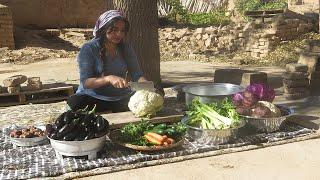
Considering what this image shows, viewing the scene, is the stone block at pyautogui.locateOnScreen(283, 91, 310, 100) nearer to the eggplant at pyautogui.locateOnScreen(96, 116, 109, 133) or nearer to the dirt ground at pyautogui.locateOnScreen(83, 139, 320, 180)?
the dirt ground at pyautogui.locateOnScreen(83, 139, 320, 180)

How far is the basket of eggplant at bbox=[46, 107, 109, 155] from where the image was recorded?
4109 mm

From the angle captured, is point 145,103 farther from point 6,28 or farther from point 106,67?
point 6,28

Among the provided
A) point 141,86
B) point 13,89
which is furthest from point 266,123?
point 13,89

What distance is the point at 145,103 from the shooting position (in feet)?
15.4

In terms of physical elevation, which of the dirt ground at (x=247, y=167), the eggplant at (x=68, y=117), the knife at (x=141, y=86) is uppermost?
the knife at (x=141, y=86)

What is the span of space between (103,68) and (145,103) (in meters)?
0.75

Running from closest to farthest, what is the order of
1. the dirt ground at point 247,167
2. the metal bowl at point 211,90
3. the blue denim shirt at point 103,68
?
the dirt ground at point 247,167, the blue denim shirt at point 103,68, the metal bowl at point 211,90

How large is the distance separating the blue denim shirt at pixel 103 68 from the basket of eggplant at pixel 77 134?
0.83m

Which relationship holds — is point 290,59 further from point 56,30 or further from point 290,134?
point 56,30

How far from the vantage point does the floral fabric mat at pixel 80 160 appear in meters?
3.99

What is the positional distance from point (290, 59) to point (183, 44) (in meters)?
4.44

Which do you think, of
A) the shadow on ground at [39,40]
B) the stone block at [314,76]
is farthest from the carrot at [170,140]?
the shadow on ground at [39,40]

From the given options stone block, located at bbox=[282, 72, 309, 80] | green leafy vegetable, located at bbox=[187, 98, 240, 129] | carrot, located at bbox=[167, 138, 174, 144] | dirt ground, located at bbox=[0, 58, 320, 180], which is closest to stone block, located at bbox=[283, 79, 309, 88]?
stone block, located at bbox=[282, 72, 309, 80]

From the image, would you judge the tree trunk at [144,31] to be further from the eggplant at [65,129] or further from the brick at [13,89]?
the eggplant at [65,129]
